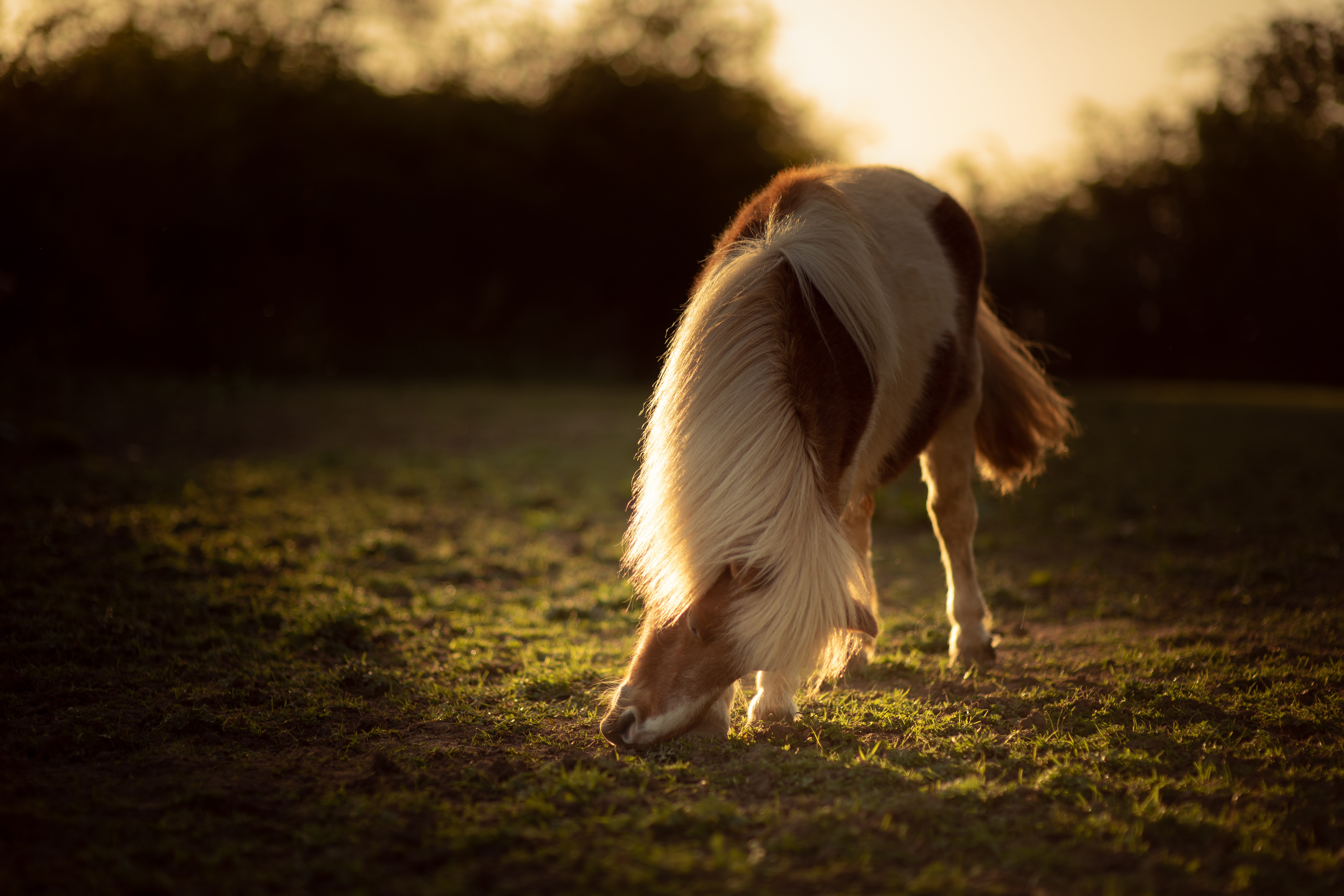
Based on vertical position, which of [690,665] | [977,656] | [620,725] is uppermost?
[690,665]

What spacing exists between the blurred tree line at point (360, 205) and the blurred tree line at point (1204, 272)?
982 cm

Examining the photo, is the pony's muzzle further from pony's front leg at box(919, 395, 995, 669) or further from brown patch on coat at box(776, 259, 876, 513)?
pony's front leg at box(919, 395, 995, 669)

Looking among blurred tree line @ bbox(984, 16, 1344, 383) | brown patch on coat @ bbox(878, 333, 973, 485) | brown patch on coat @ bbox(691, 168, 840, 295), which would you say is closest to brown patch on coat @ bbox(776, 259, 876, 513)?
brown patch on coat @ bbox(691, 168, 840, 295)

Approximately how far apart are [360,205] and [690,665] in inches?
636

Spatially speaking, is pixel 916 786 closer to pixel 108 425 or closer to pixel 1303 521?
Result: pixel 1303 521

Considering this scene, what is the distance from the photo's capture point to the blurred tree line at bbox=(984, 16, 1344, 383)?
76.1 ft

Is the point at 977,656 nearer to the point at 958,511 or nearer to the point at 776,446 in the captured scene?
the point at 958,511

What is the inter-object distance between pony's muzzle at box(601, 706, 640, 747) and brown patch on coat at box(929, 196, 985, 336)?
2114mm

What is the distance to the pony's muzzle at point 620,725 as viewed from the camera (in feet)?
8.02

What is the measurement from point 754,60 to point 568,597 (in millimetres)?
20122

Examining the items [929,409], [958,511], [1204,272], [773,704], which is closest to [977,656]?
[958,511]

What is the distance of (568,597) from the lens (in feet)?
14.7

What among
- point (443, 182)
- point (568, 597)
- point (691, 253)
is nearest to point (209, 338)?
point (443, 182)

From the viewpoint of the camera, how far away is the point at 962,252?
12.1 ft
